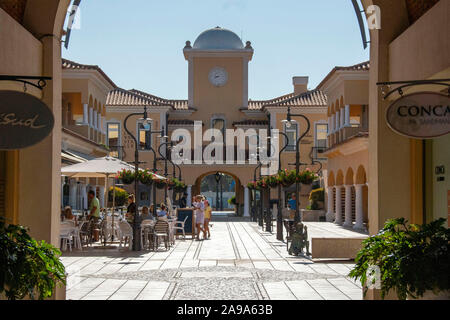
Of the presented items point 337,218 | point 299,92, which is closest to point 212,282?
point 337,218

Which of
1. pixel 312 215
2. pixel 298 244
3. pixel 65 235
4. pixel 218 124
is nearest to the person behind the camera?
pixel 298 244

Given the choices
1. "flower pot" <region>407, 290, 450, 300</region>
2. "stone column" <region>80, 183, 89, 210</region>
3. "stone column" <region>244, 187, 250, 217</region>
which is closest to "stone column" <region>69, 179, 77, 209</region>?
"stone column" <region>80, 183, 89, 210</region>

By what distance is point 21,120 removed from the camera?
760 cm

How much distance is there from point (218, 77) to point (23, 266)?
4694cm

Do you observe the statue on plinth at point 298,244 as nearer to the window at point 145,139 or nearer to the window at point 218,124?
the window at point 145,139

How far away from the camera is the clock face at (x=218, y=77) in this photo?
2078 inches

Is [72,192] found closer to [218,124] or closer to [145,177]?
[145,177]

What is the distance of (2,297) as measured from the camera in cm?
693

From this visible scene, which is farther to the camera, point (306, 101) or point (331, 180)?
point (306, 101)

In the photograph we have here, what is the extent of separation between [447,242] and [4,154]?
5.70 meters

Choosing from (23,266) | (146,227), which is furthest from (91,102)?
(23,266)

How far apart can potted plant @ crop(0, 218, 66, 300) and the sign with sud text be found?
1.14m

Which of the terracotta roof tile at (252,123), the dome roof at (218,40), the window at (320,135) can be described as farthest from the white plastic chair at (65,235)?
the dome roof at (218,40)
